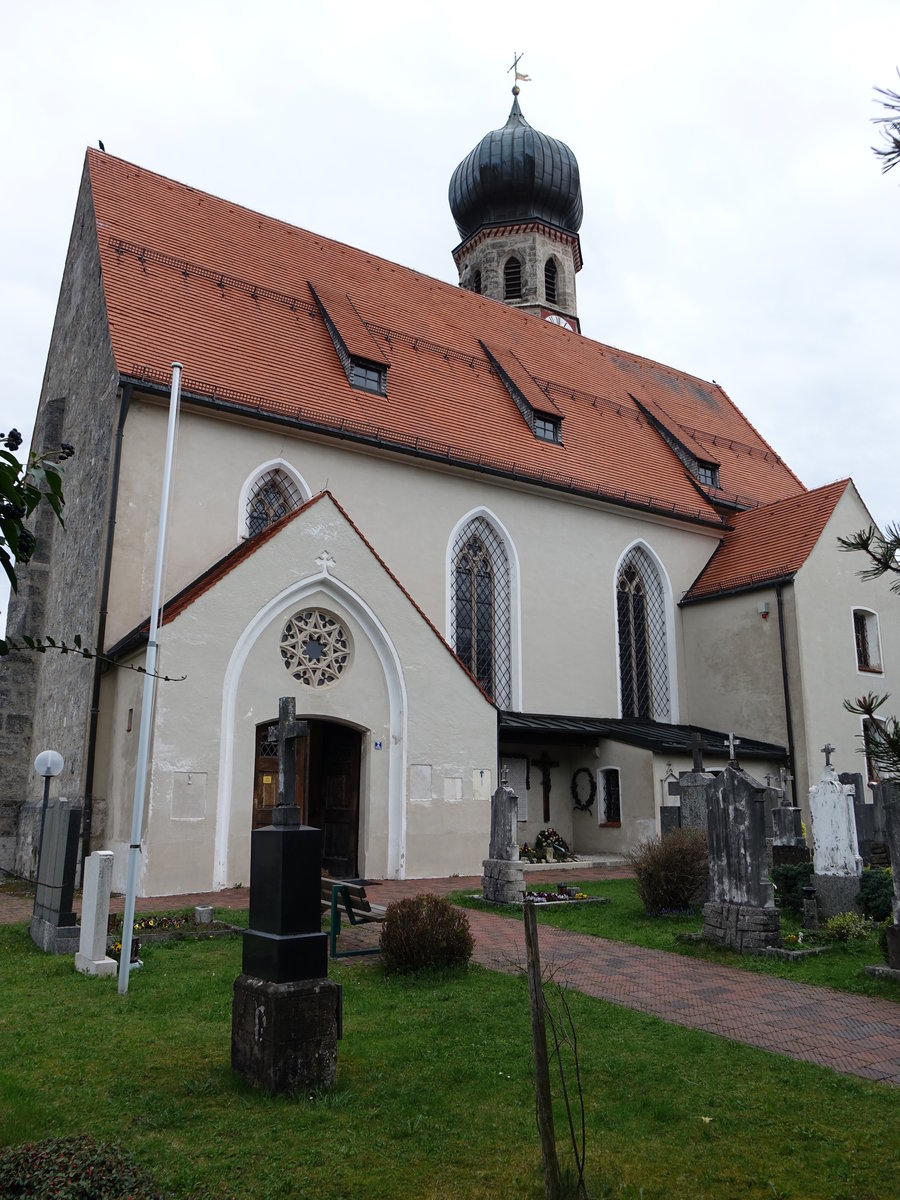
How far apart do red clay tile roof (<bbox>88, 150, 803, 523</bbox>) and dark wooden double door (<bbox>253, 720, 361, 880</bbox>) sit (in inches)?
226

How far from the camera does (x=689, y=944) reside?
929cm

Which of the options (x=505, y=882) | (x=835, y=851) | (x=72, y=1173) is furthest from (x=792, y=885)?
(x=72, y=1173)

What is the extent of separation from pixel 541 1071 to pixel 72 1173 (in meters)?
1.97

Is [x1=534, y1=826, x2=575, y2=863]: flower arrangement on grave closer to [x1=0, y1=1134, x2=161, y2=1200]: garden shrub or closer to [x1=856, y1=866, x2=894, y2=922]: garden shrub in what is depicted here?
[x1=856, y1=866, x2=894, y2=922]: garden shrub

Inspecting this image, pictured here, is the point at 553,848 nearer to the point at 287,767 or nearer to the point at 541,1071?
the point at 287,767

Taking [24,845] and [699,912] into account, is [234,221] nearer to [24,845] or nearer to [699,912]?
[24,845]

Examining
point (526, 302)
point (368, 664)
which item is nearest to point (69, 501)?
point (368, 664)

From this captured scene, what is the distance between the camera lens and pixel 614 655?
21125mm

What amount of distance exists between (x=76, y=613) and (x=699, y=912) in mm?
11064

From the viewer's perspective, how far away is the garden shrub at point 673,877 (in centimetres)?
1107

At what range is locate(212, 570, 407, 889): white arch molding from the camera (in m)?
13.1

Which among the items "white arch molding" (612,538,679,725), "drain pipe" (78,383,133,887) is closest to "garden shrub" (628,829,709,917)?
"drain pipe" (78,383,133,887)

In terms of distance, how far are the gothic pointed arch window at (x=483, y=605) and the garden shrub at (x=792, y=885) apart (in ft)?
27.1

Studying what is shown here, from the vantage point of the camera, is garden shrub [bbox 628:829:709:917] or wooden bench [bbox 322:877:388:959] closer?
wooden bench [bbox 322:877:388:959]
